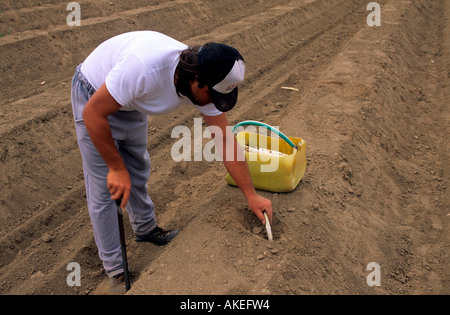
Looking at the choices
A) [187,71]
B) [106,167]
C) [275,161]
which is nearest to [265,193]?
[275,161]

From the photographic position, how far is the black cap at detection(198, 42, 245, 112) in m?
2.12

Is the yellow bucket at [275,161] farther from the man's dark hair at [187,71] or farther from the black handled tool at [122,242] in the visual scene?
the black handled tool at [122,242]

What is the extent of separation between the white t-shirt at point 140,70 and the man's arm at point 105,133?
58 mm

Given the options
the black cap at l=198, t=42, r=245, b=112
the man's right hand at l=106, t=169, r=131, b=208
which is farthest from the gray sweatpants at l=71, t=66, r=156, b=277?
the black cap at l=198, t=42, r=245, b=112

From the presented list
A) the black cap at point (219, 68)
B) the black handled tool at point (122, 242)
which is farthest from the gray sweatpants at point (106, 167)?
the black cap at point (219, 68)

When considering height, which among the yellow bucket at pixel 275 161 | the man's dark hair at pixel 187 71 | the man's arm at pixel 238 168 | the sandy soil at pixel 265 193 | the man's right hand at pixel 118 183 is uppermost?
the man's dark hair at pixel 187 71

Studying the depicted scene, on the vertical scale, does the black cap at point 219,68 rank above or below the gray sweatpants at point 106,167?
above

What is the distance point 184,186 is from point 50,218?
1267 millimetres

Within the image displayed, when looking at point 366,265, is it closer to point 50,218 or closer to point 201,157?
point 201,157

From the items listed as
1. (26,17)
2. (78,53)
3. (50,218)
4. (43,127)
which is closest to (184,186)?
(50,218)

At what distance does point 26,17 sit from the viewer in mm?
7441

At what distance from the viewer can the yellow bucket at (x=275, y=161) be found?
313 centimetres

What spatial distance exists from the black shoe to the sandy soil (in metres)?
0.10

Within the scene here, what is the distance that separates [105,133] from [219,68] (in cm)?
68
